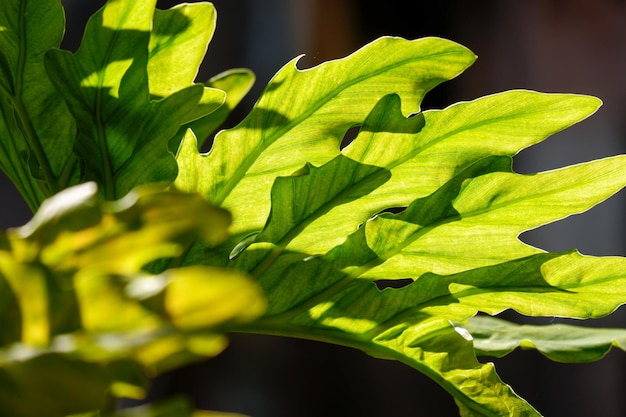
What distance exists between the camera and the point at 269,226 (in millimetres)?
450

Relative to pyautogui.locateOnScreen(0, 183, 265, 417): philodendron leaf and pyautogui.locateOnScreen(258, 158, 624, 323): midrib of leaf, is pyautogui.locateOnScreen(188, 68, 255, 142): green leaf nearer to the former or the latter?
pyautogui.locateOnScreen(258, 158, 624, 323): midrib of leaf

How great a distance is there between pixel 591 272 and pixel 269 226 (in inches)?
8.5

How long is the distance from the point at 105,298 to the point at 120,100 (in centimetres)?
27

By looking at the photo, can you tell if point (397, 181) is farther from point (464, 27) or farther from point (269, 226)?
point (464, 27)

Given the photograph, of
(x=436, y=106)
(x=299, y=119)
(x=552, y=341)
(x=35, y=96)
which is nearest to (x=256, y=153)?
(x=299, y=119)

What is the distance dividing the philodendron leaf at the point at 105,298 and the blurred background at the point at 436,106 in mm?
1868

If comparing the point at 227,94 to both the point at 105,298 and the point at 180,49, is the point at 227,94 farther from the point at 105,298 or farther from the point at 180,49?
the point at 105,298

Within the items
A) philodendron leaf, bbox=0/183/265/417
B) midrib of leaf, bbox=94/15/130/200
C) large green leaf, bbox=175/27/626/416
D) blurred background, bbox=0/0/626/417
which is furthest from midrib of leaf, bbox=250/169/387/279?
blurred background, bbox=0/0/626/417

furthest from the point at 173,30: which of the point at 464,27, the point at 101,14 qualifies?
the point at 464,27

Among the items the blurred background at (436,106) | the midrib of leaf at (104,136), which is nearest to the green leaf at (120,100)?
the midrib of leaf at (104,136)

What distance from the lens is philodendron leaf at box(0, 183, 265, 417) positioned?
6.6 inches

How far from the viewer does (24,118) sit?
0.46m

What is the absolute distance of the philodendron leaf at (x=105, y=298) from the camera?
0.55 ft

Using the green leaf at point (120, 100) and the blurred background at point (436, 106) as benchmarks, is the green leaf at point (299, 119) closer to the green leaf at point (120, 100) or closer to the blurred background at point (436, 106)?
the green leaf at point (120, 100)
